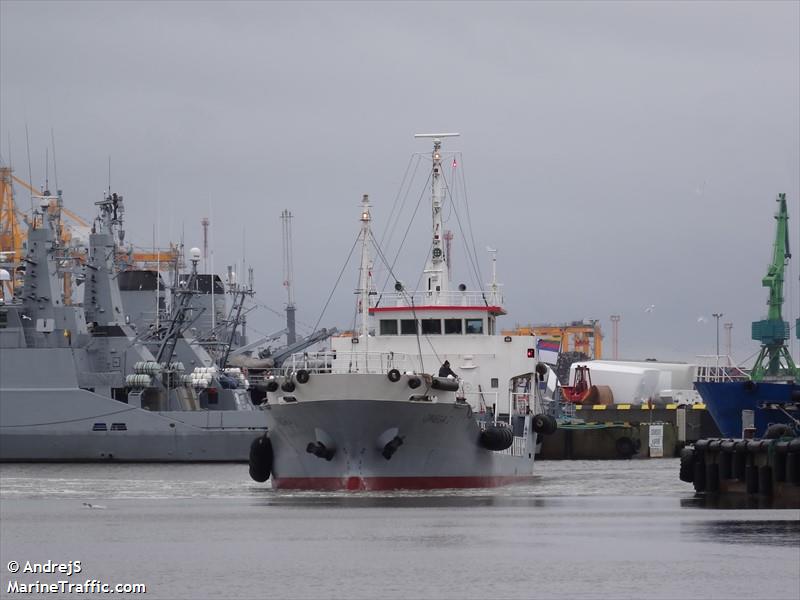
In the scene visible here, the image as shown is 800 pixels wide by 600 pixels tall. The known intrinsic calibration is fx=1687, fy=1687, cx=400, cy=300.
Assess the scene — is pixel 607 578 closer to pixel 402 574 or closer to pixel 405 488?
pixel 402 574

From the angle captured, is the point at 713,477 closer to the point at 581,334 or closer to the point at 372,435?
the point at 372,435

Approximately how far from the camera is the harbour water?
86.8 feet

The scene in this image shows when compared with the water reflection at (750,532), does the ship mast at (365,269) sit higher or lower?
higher

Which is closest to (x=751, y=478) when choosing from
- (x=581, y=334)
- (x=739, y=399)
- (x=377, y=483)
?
(x=377, y=483)

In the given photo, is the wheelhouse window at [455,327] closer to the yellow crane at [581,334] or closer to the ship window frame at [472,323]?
the ship window frame at [472,323]

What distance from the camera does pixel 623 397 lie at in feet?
309

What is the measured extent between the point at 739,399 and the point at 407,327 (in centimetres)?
1632

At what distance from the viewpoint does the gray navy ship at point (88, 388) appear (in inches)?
2515

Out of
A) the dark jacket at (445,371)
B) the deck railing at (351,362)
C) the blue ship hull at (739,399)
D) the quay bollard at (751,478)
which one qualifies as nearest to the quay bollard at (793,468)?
the quay bollard at (751,478)

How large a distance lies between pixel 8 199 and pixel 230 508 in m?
55.5

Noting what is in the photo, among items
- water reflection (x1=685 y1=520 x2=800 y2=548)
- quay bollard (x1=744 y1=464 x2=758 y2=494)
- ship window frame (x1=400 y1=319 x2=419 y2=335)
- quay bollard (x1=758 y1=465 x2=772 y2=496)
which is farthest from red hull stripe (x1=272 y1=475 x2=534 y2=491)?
water reflection (x1=685 y1=520 x2=800 y2=548)

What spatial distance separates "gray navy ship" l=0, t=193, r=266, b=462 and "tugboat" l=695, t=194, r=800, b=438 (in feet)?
58.0

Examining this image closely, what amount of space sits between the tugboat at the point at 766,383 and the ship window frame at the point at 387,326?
9.80 metres

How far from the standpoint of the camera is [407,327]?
46.1 m
